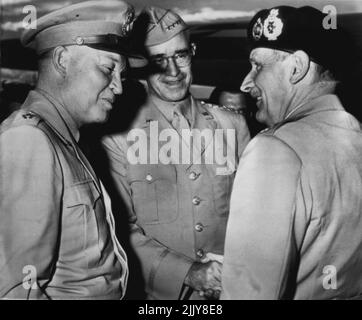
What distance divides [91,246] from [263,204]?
1.77 ft

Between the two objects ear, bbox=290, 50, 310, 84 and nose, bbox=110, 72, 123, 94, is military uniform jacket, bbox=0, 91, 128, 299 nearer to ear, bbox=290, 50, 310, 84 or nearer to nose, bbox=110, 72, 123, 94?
nose, bbox=110, 72, 123, 94

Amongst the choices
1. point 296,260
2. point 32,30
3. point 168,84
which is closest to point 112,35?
point 32,30

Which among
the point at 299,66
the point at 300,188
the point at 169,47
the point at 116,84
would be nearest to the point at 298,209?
the point at 300,188

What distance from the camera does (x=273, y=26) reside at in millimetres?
1309

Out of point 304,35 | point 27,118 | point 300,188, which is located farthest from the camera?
point 304,35

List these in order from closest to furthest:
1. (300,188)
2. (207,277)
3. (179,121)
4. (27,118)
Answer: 1. (300,188)
2. (27,118)
3. (207,277)
4. (179,121)

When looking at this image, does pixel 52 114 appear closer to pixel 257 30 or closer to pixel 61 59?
pixel 61 59

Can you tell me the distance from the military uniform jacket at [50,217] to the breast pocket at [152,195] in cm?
43

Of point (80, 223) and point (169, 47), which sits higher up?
point (169, 47)

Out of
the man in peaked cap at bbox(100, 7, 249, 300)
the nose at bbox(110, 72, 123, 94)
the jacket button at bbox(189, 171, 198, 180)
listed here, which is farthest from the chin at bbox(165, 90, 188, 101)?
the nose at bbox(110, 72, 123, 94)

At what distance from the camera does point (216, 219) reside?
72.6 inches

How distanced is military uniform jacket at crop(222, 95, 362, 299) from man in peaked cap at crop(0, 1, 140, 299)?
422 mm

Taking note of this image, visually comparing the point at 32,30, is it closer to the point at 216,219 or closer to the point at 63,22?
the point at 63,22

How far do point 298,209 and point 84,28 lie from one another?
0.91 m
